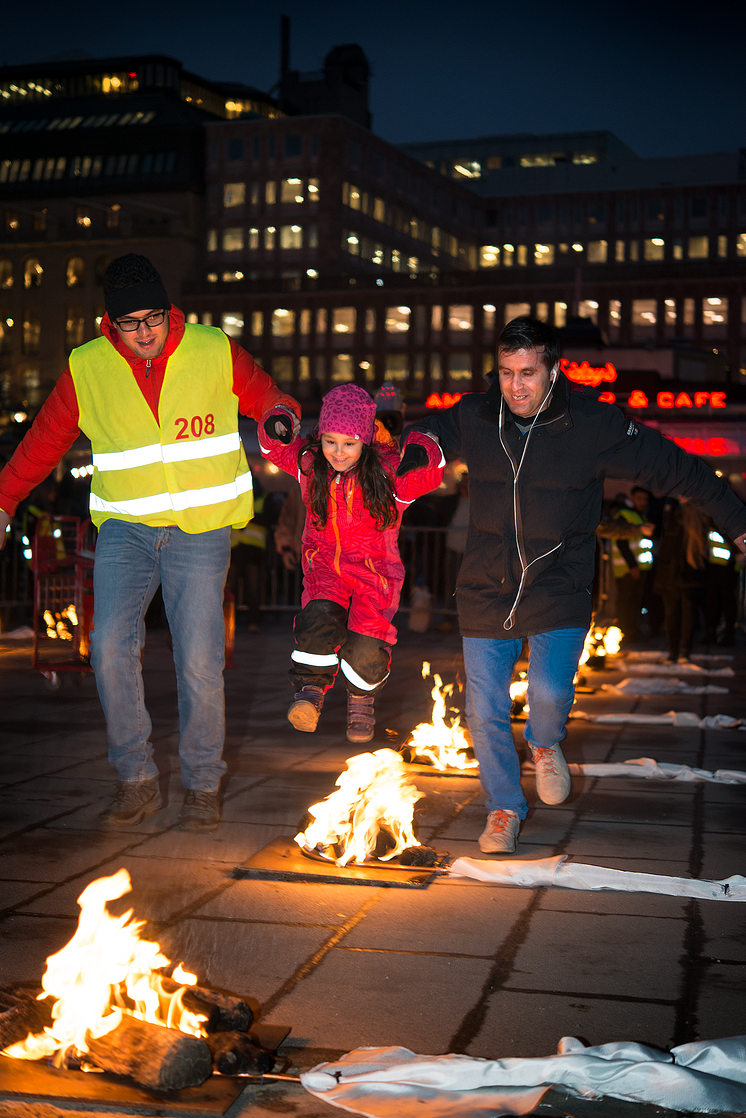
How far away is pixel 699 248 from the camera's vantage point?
90.6m

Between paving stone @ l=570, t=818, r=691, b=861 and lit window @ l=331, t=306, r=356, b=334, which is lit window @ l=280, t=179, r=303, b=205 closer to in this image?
lit window @ l=331, t=306, r=356, b=334

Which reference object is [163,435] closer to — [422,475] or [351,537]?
[351,537]

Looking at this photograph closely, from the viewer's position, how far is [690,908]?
4.00 meters

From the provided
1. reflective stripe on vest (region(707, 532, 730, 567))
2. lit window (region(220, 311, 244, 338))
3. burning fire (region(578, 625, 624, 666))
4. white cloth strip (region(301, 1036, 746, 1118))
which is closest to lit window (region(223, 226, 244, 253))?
lit window (region(220, 311, 244, 338))

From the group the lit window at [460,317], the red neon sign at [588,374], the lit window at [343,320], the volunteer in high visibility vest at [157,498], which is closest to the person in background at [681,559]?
the volunteer in high visibility vest at [157,498]

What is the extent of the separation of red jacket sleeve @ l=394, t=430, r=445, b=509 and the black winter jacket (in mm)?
123

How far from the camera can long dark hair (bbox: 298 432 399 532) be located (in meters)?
4.88

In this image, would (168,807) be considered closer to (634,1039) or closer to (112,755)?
(112,755)

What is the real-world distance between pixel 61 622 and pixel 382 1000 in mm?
6733

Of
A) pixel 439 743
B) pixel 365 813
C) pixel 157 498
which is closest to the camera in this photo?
pixel 365 813

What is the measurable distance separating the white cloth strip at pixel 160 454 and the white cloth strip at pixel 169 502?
13 cm

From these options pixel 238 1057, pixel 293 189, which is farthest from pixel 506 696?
pixel 293 189

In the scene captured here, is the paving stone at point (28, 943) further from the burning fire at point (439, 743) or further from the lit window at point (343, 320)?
the lit window at point (343, 320)

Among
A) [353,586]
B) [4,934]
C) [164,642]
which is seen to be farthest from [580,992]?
[164,642]
